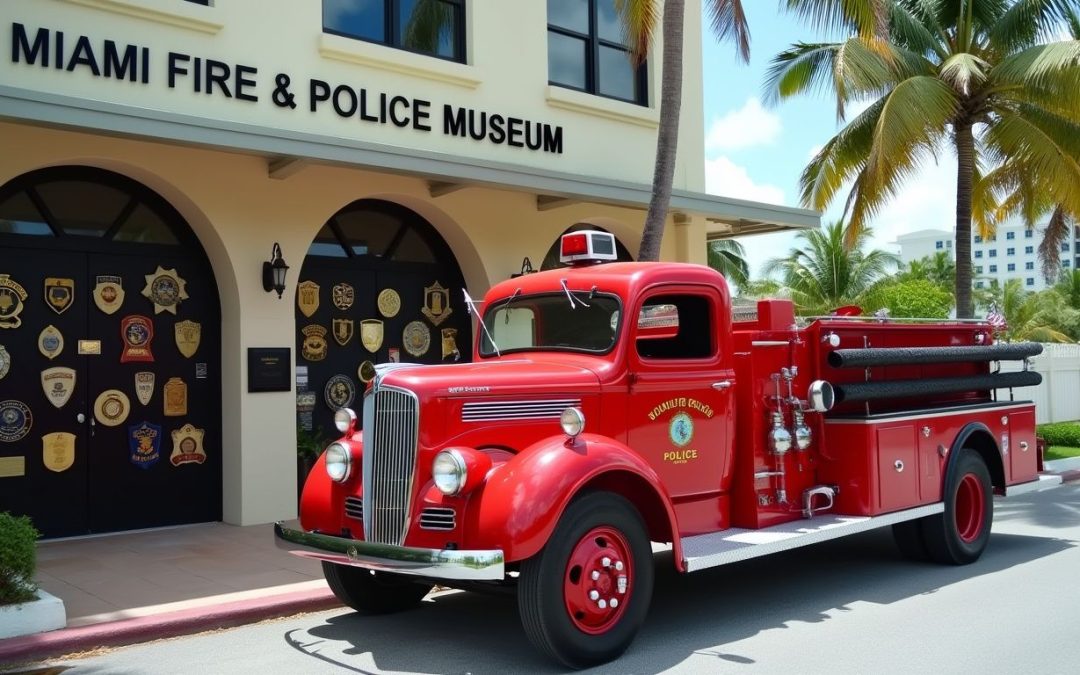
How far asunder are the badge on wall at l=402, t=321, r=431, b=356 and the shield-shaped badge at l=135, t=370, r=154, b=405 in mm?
3017

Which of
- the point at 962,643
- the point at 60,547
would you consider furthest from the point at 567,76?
the point at 962,643

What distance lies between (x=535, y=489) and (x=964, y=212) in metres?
12.0

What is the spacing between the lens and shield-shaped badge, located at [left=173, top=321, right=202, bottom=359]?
10.4 m

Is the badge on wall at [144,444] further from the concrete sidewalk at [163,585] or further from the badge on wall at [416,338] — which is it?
the badge on wall at [416,338]

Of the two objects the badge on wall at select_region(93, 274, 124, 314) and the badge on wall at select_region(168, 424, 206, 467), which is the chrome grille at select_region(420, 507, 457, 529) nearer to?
the badge on wall at select_region(168, 424, 206, 467)

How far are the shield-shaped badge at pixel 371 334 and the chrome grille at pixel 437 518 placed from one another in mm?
6329

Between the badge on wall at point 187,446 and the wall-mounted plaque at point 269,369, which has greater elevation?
the wall-mounted plaque at point 269,369

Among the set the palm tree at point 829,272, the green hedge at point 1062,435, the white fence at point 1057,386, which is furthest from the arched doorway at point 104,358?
the palm tree at point 829,272

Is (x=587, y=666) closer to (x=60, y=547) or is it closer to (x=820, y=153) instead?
(x=60, y=547)

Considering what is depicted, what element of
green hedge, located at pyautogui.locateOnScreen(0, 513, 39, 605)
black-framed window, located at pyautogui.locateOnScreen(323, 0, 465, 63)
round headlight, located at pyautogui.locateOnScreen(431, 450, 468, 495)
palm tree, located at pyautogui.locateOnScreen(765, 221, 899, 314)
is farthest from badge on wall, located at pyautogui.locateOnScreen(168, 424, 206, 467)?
palm tree, located at pyautogui.locateOnScreen(765, 221, 899, 314)

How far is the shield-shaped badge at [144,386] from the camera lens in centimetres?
1011

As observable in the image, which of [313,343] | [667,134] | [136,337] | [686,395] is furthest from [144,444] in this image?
[667,134]

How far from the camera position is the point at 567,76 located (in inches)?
524

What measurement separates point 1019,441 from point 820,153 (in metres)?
7.33
